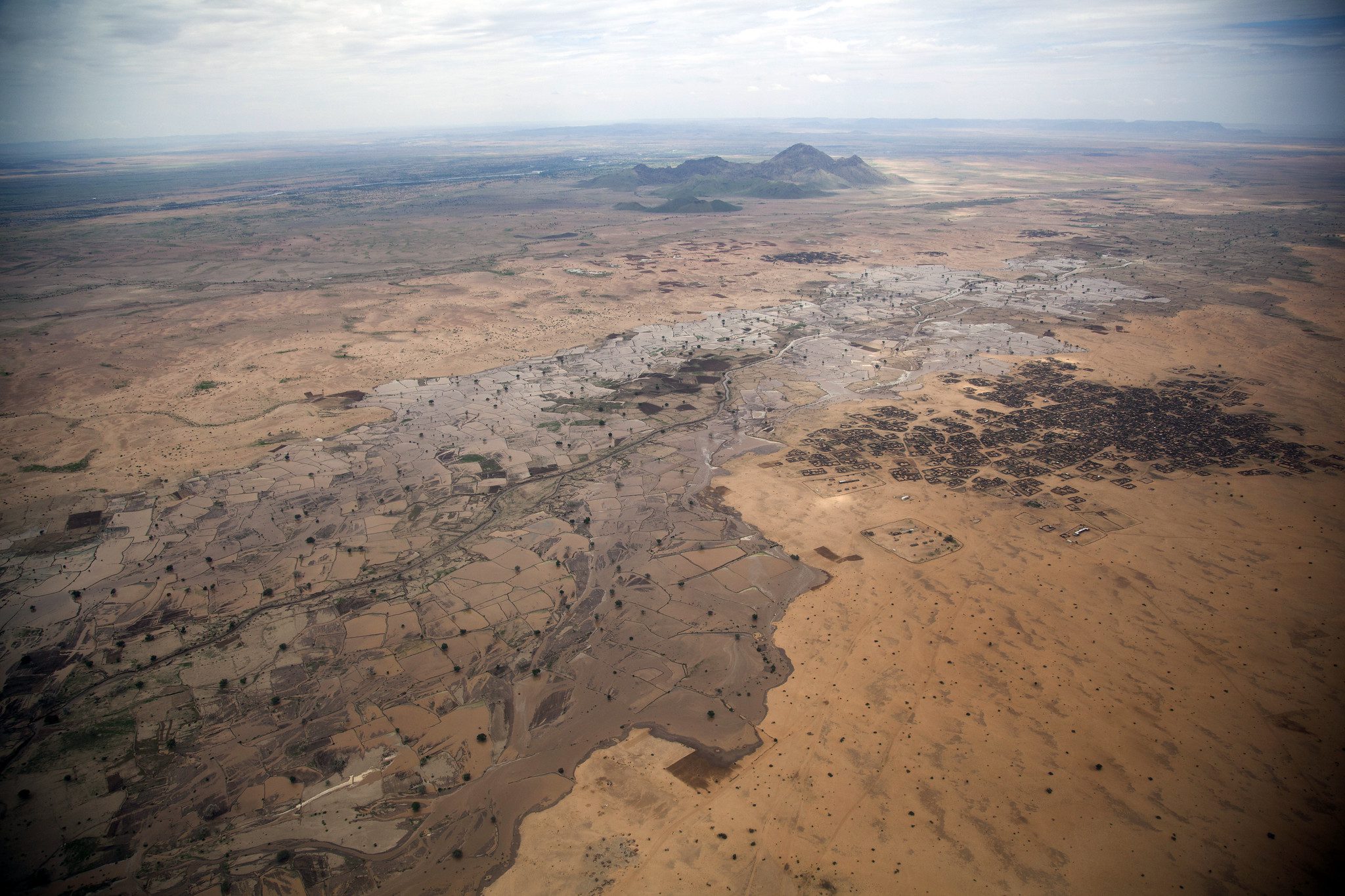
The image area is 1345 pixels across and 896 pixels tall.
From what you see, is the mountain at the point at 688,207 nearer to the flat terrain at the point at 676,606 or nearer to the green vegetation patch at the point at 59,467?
the flat terrain at the point at 676,606

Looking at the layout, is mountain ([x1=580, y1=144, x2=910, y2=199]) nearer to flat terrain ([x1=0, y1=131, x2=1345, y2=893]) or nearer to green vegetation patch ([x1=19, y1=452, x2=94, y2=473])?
flat terrain ([x1=0, y1=131, x2=1345, y2=893])

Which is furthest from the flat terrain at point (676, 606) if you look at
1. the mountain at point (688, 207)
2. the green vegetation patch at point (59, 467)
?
the mountain at point (688, 207)

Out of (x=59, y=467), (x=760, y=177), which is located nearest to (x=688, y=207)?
(x=760, y=177)

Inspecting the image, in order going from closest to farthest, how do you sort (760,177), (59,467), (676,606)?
(676,606), (59,467), (760,177)

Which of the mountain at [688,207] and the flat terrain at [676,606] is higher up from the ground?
the mountain at [688,207]

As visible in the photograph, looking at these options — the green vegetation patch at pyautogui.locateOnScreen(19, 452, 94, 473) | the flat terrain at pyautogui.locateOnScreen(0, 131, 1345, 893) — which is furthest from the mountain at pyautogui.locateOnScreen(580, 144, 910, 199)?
the green vegetation patch at pyautogui.locateOnScreen(19, 452, 94, 473)

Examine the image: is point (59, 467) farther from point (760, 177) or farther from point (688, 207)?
point (760, 177)

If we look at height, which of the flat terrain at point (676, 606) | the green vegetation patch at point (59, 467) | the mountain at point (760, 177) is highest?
the mountain at point (760, 177)
